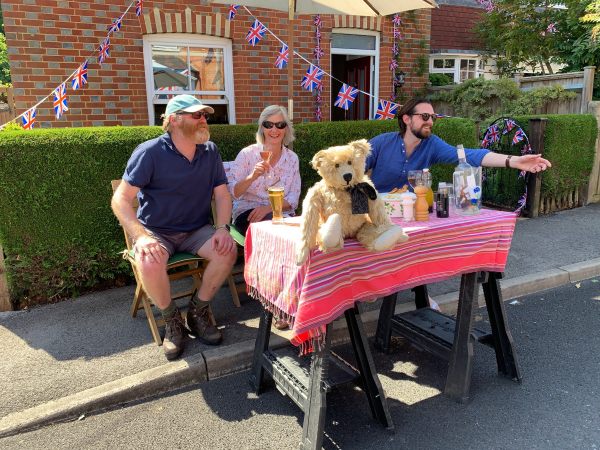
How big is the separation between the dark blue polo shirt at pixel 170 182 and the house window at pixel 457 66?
1113 centimetres

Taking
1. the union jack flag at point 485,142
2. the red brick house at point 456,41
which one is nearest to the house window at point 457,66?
the red brick house at point 456,41

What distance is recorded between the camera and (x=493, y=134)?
7.21m

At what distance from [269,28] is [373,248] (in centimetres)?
617

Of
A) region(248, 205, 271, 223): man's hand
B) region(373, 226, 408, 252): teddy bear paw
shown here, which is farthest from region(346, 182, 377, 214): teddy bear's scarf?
region(248, 205, 271, 223): man's hand

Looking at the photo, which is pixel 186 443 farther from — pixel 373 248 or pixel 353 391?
pixel 373 248

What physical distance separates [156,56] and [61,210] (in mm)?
3708

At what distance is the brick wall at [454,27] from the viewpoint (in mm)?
13086

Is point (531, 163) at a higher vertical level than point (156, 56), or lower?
lower

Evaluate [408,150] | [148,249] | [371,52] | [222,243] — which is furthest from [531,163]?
[371,52]

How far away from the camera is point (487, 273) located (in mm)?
2840

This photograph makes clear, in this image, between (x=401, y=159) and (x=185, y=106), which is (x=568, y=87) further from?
(x=185, y=106)

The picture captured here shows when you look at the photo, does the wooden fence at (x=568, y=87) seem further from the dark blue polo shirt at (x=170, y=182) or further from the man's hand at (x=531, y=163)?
the dark blue polo shirt at (x=170, y=182)

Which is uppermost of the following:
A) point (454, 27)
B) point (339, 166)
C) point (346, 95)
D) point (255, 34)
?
point (454, 27)

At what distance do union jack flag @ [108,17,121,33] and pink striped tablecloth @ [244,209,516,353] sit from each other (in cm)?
477
